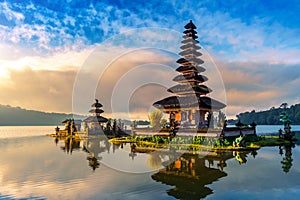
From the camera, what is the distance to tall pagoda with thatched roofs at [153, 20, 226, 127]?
115ft

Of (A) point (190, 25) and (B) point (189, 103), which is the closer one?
(B) point (189, 103)

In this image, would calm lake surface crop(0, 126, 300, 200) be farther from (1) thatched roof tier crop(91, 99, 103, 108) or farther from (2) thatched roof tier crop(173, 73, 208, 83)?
(1) thatched roof tier crop(91, 99, 103, 108)

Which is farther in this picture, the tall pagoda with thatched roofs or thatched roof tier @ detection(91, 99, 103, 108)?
thatched roof tier @ detection(91, 99, 103, 108)

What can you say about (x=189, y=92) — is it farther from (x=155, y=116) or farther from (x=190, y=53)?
(x=155, y=116)

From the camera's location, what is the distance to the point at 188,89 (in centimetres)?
3622

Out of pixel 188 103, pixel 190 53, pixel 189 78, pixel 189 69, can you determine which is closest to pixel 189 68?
pixel 189 69

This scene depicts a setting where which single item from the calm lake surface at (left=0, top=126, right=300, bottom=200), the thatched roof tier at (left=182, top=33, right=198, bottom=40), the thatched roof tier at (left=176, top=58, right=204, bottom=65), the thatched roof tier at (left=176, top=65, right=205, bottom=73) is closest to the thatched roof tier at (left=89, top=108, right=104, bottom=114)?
the thatched roof tier at (left=176, top=65, right=205, bottom=73)

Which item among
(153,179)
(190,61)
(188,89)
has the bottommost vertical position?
(153,179)

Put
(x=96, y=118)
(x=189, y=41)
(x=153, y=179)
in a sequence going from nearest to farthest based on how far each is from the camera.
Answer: (x=153, y=179)
(x=189, y=41)
(x=96, y=118)

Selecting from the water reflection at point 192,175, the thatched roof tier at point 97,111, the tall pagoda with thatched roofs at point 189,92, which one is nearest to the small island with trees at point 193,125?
the tall pagoda with thatched roofs at point 189,92

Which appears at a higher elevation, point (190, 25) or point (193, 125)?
point (190, 25)

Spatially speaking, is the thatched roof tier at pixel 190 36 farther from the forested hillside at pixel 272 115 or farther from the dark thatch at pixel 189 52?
the forested hillside at pixel 272 115

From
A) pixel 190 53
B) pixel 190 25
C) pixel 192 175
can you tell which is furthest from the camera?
pixel 190 25

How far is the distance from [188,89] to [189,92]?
1.55 ft
